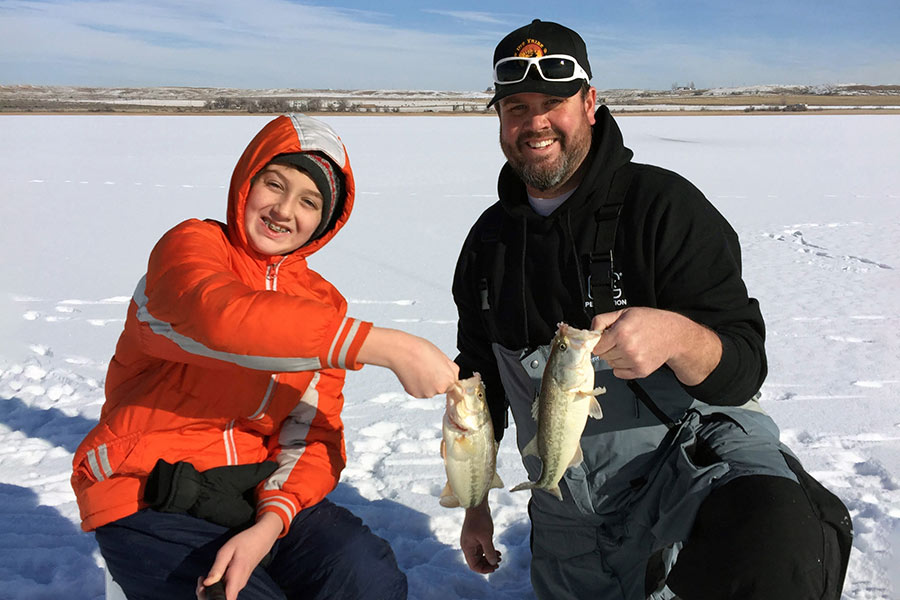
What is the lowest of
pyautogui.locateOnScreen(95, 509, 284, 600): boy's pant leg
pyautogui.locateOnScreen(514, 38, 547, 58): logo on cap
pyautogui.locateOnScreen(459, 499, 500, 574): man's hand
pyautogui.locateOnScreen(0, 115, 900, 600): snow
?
pyautogui.locateOnScreen(0, 115, 900, 600): snow

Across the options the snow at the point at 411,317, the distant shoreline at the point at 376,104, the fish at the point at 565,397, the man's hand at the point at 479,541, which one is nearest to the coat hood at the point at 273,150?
the fish at the point at 565,397

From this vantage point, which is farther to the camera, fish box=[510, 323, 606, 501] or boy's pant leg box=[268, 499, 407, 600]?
boy's pant leg box=[268, 499, 407, 600]

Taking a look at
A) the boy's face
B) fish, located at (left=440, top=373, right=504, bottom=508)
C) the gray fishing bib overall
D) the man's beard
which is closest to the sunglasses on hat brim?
the man's beard

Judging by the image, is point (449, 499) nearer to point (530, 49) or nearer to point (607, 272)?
point (607, 272)

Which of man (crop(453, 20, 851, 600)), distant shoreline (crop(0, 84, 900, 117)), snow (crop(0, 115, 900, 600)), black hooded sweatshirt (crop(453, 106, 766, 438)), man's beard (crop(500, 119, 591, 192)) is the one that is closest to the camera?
man (crop(453, 20, 851, 600))

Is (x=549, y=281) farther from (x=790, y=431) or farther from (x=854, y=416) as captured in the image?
(x=854, y=416)

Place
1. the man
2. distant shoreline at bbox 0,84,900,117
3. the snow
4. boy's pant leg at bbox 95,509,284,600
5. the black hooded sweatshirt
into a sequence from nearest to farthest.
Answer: the man → boy's pant leg at bbox 95,509,284,600 → the black hooded sweatshirt → the snow → distant shoreline at bbox 0,84,900,117

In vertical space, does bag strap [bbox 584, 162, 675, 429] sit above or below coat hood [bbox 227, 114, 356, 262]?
below

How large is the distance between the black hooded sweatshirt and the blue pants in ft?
2.88

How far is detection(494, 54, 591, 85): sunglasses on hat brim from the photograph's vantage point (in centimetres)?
286

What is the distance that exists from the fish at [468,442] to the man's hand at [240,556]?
0.61 meters

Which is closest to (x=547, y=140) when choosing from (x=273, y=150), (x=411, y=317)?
(x=273, y=150)

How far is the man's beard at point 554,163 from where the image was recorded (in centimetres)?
285

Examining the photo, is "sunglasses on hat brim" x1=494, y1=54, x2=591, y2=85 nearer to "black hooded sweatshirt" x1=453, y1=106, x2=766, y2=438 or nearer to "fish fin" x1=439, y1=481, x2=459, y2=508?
"black hooded sweatshirt" x1=453, y1=106, x2=766, y2=438
